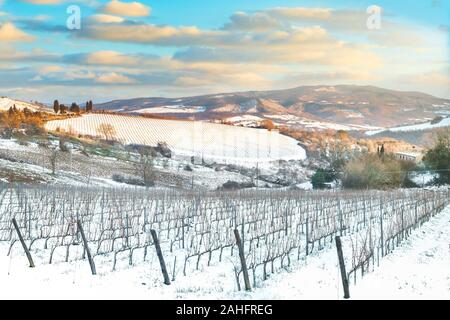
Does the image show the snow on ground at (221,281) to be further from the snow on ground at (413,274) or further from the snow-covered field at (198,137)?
the snow-covered field at (198,137)

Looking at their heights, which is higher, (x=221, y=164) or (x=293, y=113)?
(x=293, y=113)

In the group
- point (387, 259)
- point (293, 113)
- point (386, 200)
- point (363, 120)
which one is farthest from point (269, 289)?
point (363, 120)

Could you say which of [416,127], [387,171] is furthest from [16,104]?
[387,171]

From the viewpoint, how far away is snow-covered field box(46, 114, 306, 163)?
8394 centimetres

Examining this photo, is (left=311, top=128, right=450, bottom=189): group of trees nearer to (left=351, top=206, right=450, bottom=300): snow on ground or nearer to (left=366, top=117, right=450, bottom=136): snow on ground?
(left=351, top=206, right=450, bottom=300): snow on ground

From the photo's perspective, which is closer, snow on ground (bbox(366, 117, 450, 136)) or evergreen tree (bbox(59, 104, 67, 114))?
snow on ground (bbox(366, 117, 450, 136))

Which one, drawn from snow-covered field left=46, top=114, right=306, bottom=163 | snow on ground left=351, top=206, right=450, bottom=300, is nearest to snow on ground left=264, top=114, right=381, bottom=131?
snow-covered field left=46, top=114, right=306, bottom=163

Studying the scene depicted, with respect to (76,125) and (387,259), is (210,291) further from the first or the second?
(76,125)

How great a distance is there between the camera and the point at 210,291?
12.0 m

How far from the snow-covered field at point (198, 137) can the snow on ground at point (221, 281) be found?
6292 centimetres

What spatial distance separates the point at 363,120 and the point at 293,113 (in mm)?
14094

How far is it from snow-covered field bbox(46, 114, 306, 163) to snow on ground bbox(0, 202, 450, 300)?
6292 cm

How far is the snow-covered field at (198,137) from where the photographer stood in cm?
8394

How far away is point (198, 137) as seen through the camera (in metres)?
94.9
